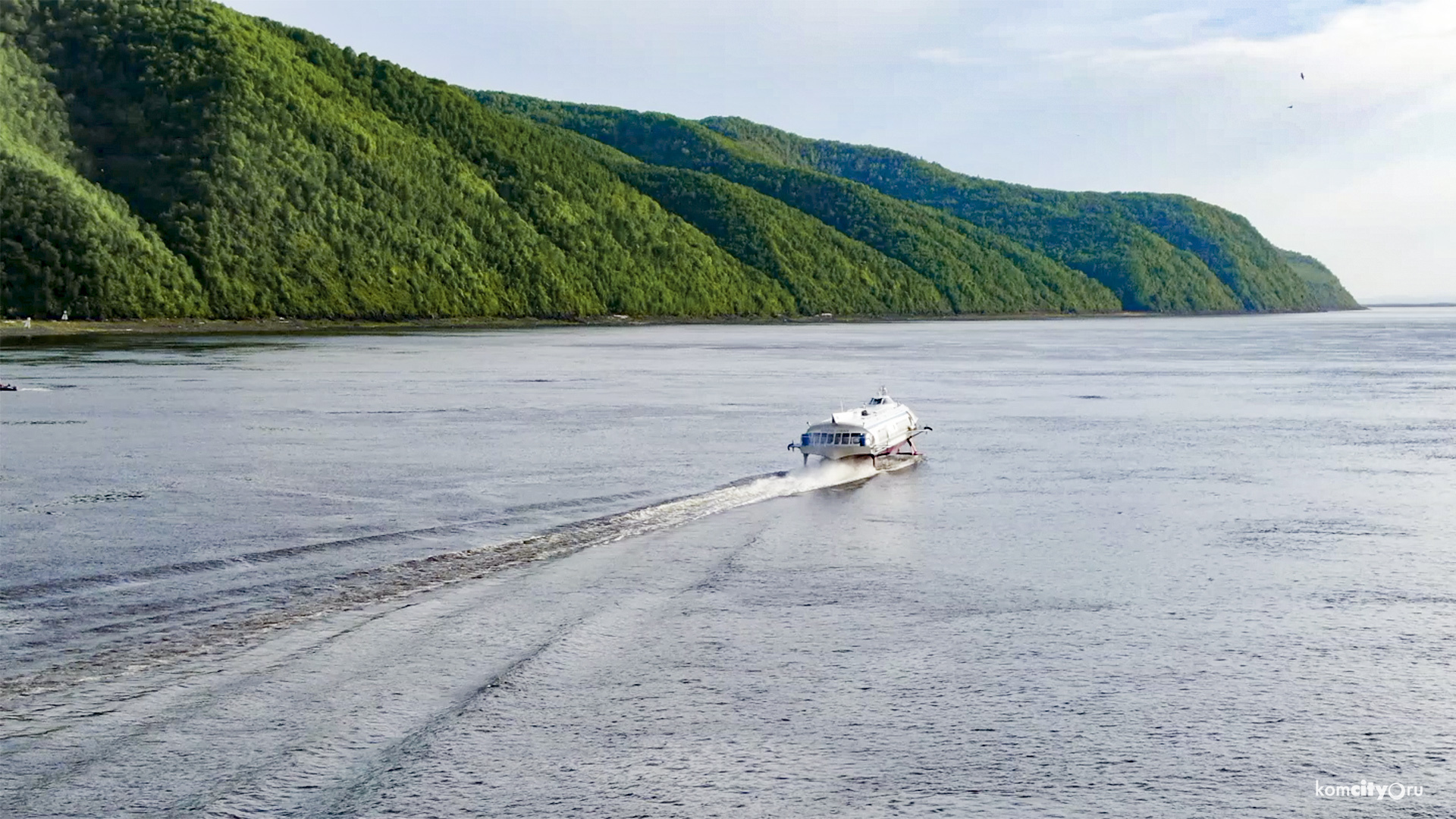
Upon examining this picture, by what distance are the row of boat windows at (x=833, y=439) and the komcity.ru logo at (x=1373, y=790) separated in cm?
2205

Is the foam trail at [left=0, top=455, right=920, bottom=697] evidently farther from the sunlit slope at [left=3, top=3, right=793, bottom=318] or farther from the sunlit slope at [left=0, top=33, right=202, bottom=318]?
the sunlit slope at [left=3, top=3, right=793, bottom=318]

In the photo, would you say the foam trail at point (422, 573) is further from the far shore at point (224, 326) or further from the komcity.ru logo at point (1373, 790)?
the far shore at point (224, 326)

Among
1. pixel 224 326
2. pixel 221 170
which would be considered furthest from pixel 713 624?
pixel 221 170

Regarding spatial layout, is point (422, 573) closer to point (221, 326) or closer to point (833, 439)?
point (833, 439)

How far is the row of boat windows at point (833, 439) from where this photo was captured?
111 feet

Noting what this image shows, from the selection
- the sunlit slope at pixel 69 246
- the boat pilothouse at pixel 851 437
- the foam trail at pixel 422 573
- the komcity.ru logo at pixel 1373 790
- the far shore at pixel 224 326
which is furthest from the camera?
the sunlit slope at pixel 69 246

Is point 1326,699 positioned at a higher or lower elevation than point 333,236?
lower

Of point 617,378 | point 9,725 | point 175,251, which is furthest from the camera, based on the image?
point 175,251

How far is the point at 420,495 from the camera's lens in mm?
27625

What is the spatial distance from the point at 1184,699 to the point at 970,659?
93.4 inches

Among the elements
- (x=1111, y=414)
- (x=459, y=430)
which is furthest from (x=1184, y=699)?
(x=1111, y=414)

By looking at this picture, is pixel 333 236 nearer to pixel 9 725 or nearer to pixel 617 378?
pixel 617 378

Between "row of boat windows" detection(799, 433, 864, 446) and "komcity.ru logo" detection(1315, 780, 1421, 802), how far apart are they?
22047 millimetres

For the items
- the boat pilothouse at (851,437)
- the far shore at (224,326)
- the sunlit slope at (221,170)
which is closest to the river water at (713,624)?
the boat pilothouse at (851,437)
